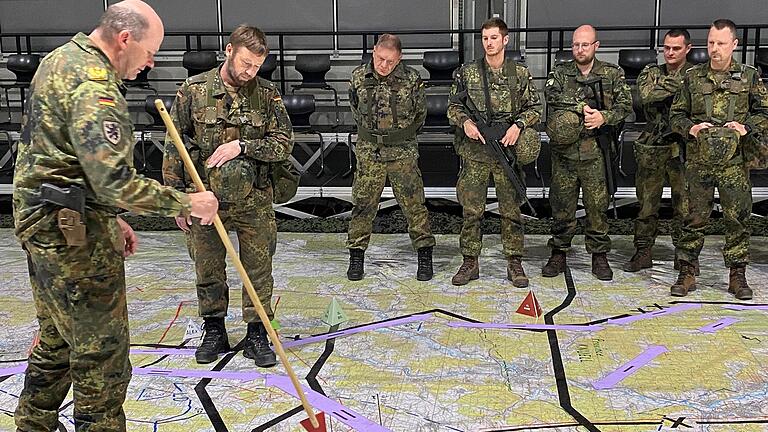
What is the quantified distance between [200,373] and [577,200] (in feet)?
9.65

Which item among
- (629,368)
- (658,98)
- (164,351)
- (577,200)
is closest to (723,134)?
(658,98)

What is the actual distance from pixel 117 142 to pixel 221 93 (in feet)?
4.74

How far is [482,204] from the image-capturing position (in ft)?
18.4

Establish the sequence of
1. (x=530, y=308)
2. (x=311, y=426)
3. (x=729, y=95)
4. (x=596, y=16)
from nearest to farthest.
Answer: (x=311, y=426), (x=530, y=308), (x=729, y=95), (x=596, y=16)

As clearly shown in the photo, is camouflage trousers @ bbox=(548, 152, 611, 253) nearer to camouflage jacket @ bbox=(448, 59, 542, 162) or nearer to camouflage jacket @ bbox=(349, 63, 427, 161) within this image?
camouflage jacket @ bbox=(448, 59, 542, 162)

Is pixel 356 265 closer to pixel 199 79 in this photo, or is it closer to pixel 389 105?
pixel 389 105

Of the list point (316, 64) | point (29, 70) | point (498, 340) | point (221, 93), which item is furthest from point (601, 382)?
point (29, 70)

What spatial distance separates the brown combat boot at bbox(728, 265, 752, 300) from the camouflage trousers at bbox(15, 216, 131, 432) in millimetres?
3816

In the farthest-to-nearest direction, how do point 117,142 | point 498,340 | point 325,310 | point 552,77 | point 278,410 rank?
point 552,77
point 325,310
point 498,340
point 278,410
point 117,142

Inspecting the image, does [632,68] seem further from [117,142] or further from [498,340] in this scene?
[117,142]

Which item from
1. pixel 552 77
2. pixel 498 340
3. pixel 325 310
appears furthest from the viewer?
pixel 552 77

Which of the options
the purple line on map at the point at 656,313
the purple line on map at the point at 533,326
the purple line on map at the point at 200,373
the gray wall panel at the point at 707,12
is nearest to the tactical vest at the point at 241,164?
the purple line on map at the point at 200,373

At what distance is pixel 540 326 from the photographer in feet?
15.5

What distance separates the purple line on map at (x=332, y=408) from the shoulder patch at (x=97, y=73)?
1.73 metres
